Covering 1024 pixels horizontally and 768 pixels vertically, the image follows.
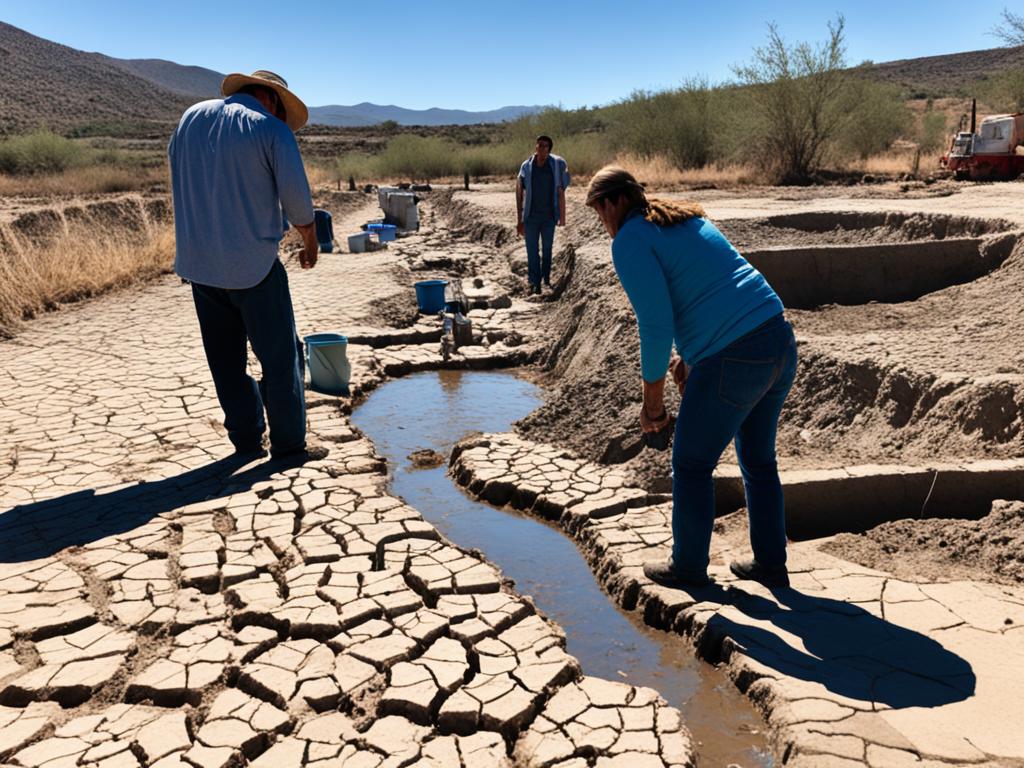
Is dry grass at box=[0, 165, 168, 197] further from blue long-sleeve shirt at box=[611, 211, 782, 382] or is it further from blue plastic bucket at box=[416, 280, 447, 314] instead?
blue long-sleeve shirt at box=[611, 211, 782, 382]

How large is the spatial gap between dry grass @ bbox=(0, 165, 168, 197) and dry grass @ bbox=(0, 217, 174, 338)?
15.8 m

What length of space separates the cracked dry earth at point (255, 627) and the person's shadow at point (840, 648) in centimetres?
52

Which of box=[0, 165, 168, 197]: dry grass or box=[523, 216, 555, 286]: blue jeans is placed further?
box=[0, 165, 168, 197]: dry grass

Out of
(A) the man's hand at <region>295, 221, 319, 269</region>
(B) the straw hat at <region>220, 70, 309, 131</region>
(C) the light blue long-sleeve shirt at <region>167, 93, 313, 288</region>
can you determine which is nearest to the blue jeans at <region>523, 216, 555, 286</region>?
(B) the straw hat at <region>220, 70, 309, 131</region>

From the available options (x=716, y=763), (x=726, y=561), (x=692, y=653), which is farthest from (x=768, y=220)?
(x=716, y=763)

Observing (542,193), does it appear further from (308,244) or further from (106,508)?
(106,508)

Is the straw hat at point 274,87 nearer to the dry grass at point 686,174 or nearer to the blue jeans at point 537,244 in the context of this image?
the blue jeans at point 537,244

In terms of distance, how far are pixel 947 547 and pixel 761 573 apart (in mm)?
991

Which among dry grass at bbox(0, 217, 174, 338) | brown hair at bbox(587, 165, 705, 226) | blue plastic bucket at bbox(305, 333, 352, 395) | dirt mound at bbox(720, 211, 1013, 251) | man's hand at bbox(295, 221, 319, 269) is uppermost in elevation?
brown hair at bbox(587, 165, 705, 226)

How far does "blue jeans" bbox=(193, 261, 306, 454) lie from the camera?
4.87 metres

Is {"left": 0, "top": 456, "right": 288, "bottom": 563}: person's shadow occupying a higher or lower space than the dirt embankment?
lower

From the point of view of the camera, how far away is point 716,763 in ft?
9.40

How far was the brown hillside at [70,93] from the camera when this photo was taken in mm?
68938

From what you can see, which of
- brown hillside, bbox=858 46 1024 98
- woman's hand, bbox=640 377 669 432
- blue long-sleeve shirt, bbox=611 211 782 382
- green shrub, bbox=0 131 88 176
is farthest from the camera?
brown hillside, bbox=858 46 1024 98
